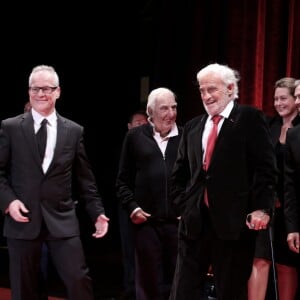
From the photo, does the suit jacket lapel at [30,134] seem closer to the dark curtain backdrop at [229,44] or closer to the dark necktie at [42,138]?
the dark necktie at [42,138]

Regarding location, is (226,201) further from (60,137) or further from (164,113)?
(164,113)

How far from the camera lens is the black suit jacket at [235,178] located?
345cm

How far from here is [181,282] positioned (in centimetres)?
354

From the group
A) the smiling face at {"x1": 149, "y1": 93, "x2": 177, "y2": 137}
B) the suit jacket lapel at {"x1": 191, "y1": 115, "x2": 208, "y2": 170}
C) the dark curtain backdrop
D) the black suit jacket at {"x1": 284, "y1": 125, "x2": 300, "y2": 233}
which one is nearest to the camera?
the suit jacket lapel at {"x1": 191, "y1": 115, "x2": 208, "y2": 170}

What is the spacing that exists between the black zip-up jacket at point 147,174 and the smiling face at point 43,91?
87 centimetres

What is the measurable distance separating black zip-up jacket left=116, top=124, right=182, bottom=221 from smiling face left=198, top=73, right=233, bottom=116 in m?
0.92

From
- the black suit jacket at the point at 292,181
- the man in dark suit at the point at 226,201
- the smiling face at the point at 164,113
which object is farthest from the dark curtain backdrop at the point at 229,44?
the man in dark suit at the point at 226,201

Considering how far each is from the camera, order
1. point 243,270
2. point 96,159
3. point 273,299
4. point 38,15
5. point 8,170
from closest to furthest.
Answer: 1. point 243,270
2. point 8,170
3. point 273,299
4. point 38,15
5. point 96,159

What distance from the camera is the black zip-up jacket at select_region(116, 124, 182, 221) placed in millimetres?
4430

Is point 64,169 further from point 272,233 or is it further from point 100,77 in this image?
point 100,77

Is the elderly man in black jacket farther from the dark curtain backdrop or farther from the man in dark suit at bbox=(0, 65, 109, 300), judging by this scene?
the dark curtain backdrop

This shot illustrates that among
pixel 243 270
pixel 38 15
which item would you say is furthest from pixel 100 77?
pixel 243 270

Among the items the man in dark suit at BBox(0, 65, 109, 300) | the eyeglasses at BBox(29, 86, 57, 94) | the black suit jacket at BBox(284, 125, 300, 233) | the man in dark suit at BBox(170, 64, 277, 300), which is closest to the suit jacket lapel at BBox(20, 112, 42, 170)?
the man in dark suit at BBox(0, 65, 109, 300)

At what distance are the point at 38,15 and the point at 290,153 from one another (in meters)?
4.25
